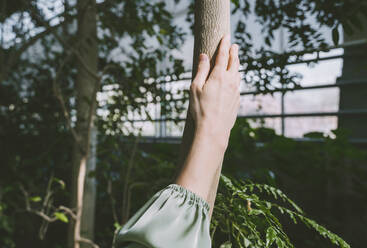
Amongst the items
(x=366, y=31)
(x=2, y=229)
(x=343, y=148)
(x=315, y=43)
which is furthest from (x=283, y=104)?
(x=2, y=229)

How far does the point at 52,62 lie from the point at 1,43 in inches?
23.7

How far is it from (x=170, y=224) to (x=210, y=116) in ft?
0.83

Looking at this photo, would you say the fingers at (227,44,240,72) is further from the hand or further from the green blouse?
the green blouse

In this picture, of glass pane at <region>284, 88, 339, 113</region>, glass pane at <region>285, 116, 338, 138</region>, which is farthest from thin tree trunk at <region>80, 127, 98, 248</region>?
glass pane at <region>285, 116, 338, 138</region>

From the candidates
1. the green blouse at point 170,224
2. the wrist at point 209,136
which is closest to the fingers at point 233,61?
the wrist at point 209,136

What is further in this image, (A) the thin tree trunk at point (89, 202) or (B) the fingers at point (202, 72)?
(A) the thin tree trunk at point (89, 202)

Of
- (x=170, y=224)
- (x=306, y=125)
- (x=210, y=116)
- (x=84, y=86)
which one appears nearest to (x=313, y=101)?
(x=306, y=125)

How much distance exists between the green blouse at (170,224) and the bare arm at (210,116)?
0.03 m

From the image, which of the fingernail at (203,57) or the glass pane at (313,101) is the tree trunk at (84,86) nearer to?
the fingernail at (203,57)

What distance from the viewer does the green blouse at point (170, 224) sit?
508 millimetres

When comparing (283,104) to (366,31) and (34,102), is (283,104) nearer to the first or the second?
(366,31)

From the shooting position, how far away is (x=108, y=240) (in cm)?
267

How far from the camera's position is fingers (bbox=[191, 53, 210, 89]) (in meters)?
0.66

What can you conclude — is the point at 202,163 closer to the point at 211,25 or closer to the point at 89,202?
the point at 211,25
